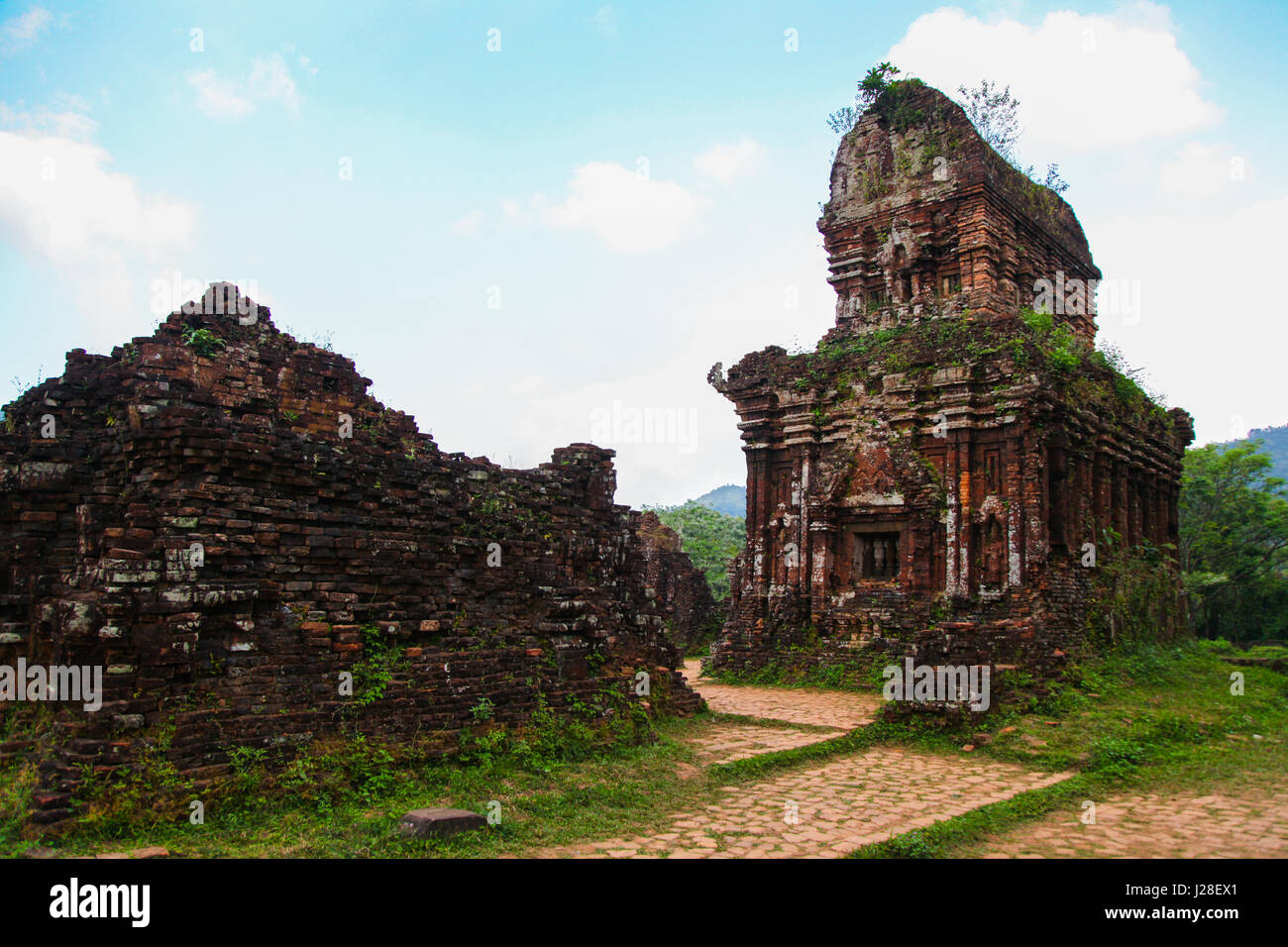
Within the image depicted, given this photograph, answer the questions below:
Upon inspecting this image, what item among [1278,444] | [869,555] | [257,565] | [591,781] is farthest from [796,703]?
[1278,444]

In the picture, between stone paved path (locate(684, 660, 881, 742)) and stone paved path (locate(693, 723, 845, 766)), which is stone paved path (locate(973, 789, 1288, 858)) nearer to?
stone paved path (locate(693, 723, 845, 766))

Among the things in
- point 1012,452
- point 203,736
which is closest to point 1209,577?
point 1012,452

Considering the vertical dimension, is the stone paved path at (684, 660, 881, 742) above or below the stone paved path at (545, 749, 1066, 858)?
below

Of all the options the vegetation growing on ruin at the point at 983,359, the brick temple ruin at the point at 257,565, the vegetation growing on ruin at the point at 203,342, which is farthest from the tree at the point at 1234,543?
the vegetation growing on ruin at the point at 203,342

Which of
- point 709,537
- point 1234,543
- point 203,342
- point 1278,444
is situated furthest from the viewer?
point 1278,444

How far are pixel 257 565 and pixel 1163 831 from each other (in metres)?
8.37

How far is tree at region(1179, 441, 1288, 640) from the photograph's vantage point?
104 ft

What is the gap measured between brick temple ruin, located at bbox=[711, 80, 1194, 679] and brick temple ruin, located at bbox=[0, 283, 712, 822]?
6.42m

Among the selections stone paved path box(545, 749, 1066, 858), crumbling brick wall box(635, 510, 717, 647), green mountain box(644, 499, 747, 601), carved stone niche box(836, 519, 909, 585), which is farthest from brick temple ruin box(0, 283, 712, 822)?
green mountain box(644, 499, 747, 601)

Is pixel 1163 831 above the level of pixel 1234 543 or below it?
below

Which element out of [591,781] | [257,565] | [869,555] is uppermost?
[257,565]

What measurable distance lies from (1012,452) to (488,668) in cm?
1131

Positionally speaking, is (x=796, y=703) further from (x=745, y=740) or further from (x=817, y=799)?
(x=817, y=799)

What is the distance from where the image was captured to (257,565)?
26.6 feet
